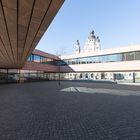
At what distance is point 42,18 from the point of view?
4.35 meters

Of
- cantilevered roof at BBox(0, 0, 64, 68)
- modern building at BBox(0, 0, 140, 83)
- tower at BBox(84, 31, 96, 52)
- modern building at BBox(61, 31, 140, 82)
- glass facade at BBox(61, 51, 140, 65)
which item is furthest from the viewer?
tower at BBox(84, 31, 96, 52)

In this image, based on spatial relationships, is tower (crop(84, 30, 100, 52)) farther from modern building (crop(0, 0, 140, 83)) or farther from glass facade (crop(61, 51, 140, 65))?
modern building (crop(0, 0, 140, 83))

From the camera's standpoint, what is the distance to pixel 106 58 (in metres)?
32.6

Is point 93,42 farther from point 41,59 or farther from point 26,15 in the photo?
point 26,15

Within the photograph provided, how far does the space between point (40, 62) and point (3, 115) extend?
26416mm

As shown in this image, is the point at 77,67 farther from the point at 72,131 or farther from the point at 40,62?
the point at 72,131

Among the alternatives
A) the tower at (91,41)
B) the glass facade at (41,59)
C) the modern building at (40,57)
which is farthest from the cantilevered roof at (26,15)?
the tower at (91,41)

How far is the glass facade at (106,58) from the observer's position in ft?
93.7

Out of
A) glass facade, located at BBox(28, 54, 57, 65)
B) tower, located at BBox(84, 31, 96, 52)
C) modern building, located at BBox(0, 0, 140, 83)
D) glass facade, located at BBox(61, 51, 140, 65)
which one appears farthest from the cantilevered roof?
tower, located at BBox(84, 31, 96, 52)

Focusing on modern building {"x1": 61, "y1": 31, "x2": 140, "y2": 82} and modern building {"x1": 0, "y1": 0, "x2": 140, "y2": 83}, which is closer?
modern building {"x1": 0, "y1": 0, "x2": 140, "y2": 83}

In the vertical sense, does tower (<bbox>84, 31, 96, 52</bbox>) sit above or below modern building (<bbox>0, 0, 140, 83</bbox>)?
above

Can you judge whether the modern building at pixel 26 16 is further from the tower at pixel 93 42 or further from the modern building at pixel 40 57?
the tower at pixel 93 42

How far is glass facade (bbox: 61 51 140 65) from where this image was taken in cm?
2855

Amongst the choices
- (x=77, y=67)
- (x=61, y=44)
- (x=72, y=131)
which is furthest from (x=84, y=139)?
(x=61, y=44)
